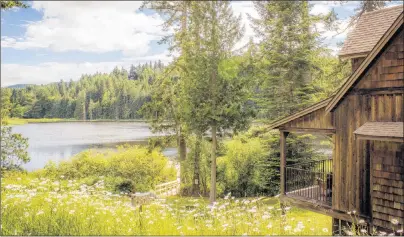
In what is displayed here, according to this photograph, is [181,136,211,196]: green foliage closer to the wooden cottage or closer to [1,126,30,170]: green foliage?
[1,126,30,170]: green foliage

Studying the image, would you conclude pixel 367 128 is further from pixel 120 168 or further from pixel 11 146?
pixel 120 168

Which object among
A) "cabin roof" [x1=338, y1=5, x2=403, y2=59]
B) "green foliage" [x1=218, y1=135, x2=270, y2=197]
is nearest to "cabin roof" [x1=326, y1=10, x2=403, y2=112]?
"cabin roof" [x1=338, y1=5, x2=403, y2=59]

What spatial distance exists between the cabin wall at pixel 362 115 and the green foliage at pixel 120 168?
8167mm

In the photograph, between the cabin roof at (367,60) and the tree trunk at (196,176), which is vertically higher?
the cabin roof at (367,60)

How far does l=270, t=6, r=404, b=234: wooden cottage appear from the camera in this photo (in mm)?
5227

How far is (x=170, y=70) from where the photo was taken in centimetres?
Result: 1130

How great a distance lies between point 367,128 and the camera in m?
5.57

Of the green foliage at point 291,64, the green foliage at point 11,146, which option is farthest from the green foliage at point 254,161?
the green foliage at point 11,146

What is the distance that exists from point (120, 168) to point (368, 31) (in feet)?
31.9

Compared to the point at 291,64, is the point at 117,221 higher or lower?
lower

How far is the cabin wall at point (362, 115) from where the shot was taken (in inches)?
205

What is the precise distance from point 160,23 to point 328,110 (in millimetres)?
4065

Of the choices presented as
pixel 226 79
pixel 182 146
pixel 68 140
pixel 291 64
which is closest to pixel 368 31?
pixel 291 64

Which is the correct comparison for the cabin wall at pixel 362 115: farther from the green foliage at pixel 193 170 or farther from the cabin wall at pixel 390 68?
the green foliage at pixel 193 170
